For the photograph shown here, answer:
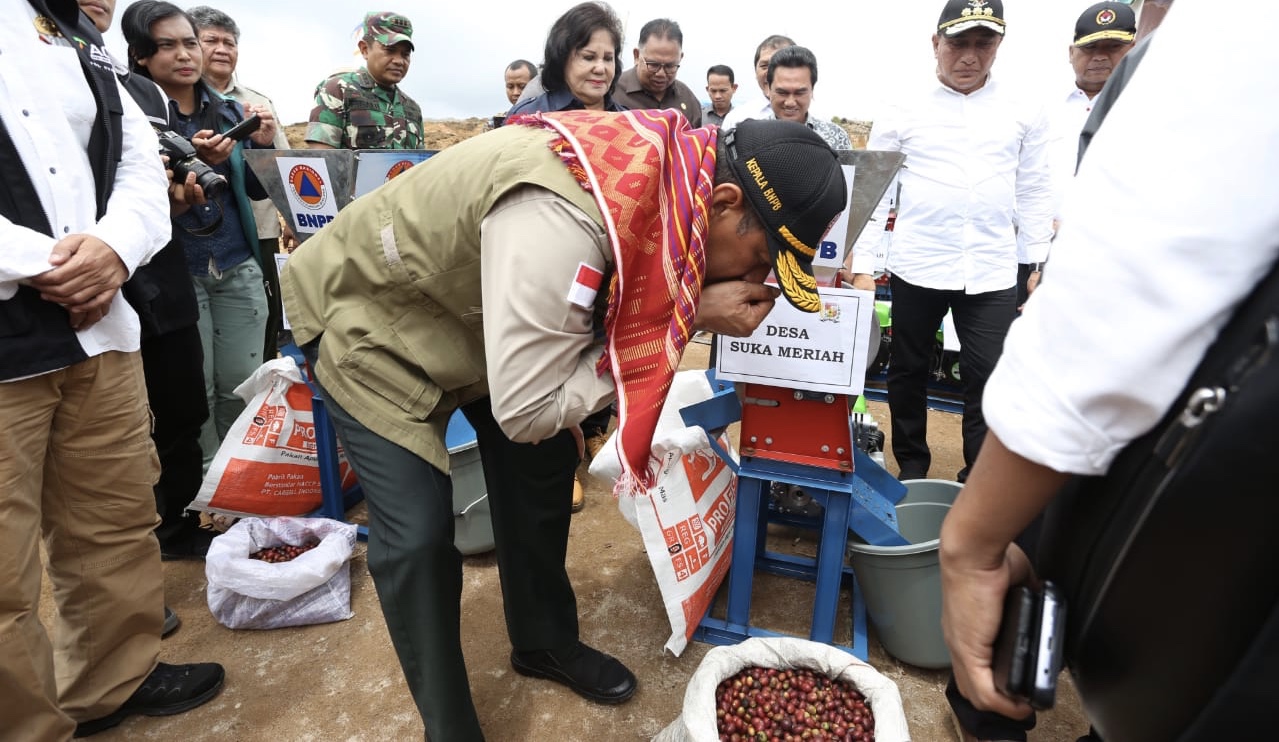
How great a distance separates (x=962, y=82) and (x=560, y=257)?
2.50 meters

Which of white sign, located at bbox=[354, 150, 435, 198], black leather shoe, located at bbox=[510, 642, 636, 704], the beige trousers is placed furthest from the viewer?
white sign, located at bbox=[354, 150, 435, 198]

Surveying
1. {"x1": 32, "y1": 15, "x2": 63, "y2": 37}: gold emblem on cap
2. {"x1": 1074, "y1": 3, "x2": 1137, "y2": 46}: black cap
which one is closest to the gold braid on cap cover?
{"x1": 32, "y1": 15, "x2": 63, "y2": 37}: gold emblem on cap

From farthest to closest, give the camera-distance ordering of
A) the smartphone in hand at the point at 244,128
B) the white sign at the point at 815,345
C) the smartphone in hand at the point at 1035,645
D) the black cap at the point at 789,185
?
the smartphone in hand at the point at 244,128, the white sign at the point at 815,345, the black cap at the point at 789,185, the smartphone in hand at the point at 1035,645

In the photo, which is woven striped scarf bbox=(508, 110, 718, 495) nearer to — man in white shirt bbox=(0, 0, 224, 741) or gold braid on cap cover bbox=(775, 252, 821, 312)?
gold braid on cap cover bbox=(775, 252, 821, 312)

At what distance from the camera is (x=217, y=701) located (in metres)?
2.11

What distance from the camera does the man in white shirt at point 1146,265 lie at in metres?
0.49

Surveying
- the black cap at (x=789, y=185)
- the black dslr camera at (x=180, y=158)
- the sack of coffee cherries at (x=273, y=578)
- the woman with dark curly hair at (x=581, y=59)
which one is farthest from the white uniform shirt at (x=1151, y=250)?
the woman with dark curly hair at (x=581, y=59)

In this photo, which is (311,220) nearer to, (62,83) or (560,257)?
(62,83)

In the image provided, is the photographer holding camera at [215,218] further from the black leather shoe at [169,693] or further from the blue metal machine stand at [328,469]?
the black leather shoe at [169,693]

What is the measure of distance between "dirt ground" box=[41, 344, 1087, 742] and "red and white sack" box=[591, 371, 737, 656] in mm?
225

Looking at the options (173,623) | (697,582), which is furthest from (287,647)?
(697,582)

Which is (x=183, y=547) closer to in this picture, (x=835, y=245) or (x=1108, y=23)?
(x=835, y=245)

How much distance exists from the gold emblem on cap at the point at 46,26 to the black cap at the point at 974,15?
2994 millimetres

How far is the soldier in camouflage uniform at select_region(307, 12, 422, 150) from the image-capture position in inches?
126
